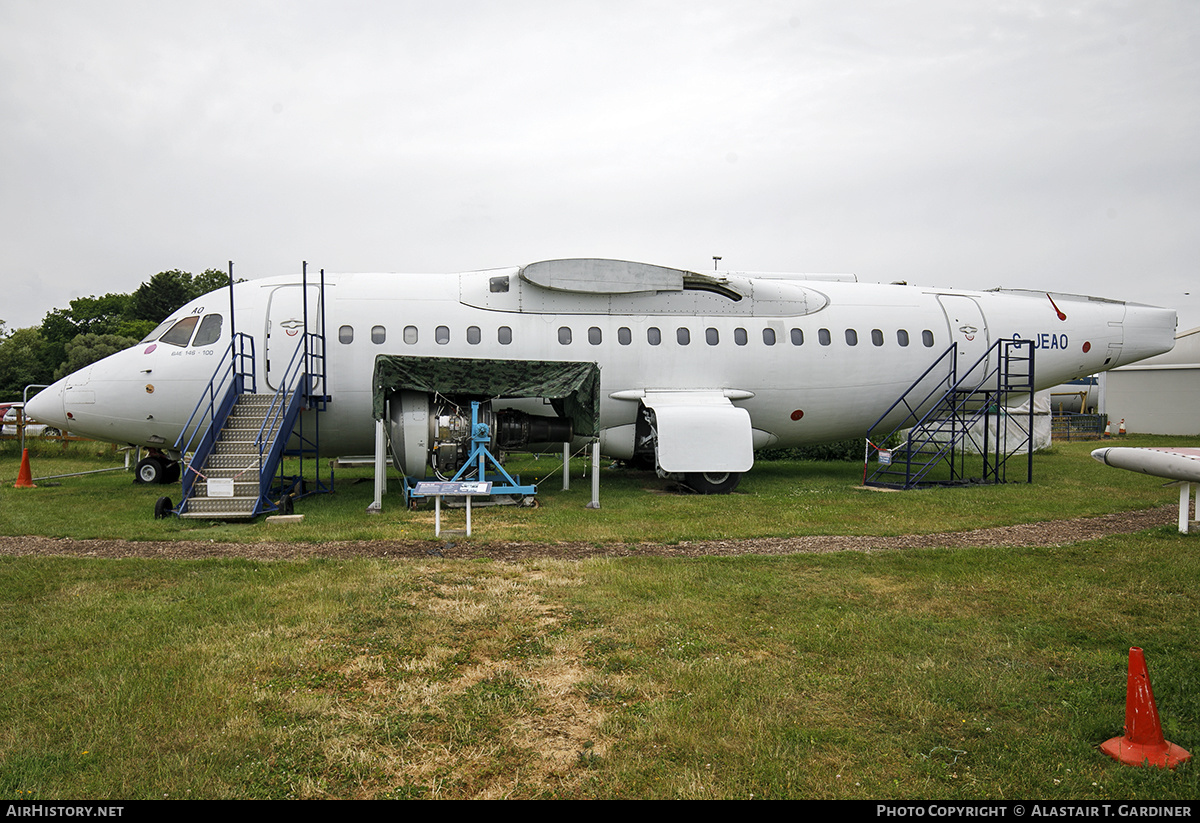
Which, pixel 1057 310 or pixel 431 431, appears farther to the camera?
pixel 1057 310

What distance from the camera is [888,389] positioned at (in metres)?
16.1

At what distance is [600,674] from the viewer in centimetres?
509

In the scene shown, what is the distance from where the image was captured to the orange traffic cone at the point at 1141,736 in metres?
3.79

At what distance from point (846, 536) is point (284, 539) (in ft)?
26.2

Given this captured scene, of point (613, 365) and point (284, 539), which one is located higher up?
point (613, 365)

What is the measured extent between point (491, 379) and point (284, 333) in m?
4.47

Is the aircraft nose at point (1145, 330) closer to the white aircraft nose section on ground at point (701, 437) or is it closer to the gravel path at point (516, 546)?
the gravel path at point (516, 546)

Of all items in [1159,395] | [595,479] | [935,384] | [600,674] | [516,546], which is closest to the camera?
[600,674]

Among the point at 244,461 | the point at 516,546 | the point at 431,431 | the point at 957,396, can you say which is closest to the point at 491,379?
the point at 431,431

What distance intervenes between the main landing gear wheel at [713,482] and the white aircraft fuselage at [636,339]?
0.70 m

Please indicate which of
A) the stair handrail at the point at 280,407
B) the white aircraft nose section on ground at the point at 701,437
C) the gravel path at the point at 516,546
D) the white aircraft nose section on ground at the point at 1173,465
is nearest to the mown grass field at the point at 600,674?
the gravel path at the point at 516,546

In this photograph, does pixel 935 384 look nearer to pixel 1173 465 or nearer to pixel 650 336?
pixel 1173 465
